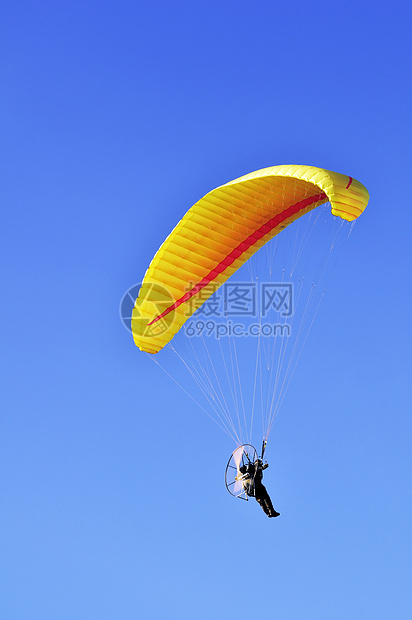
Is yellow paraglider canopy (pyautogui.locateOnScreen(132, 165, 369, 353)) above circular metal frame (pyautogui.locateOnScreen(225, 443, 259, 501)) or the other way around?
above

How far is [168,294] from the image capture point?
60.4 ft

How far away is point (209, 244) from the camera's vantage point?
18250 mm

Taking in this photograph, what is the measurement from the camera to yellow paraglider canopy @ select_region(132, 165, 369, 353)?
689 inches

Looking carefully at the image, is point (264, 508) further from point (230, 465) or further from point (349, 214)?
point (349, 214)

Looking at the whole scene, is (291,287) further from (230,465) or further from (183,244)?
(230,465)

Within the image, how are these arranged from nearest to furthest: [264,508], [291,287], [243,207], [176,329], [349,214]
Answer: [349,214]
[264,508]
[243,207]
[176,329]
[291,287]

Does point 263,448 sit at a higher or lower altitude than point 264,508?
higher

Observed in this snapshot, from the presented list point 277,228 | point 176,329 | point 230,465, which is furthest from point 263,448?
point 277,228

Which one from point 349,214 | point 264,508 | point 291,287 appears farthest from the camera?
point 291,287

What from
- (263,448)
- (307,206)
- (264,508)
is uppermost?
(307,206)

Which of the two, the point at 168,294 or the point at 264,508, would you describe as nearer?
the point at 264,508

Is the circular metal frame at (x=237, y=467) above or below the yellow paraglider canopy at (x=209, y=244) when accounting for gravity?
below

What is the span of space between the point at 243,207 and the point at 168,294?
2427 millimetres

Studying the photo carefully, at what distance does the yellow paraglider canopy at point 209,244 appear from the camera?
17500mm
